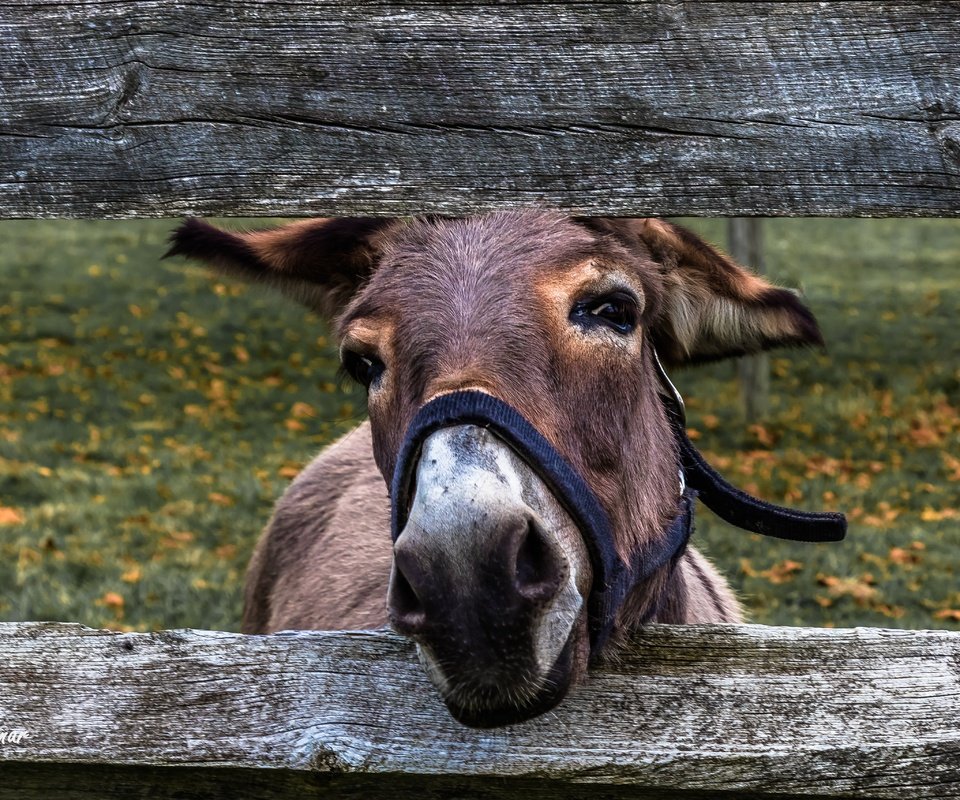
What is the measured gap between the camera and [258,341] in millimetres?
13305

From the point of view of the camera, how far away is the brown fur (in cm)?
209

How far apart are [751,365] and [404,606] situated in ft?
30.0

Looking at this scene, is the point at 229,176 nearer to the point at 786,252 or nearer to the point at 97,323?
the point at 97,323

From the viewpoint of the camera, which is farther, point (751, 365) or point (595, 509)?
point (751, 365)

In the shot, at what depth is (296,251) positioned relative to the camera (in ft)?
8.64

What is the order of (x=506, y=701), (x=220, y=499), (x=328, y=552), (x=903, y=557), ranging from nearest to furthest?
1. (x=506, y=701)
2. (x=328, y=552)
3. (x=903, y=557)
4. (x=220, y=499)

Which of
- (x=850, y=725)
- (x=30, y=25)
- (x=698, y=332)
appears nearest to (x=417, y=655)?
(x=850, y=725)

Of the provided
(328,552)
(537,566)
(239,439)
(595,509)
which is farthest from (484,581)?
(239,439)

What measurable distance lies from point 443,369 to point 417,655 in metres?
0.53

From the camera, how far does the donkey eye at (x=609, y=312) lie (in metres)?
2.20

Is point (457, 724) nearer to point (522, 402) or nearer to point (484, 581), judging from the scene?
point (484, 581)

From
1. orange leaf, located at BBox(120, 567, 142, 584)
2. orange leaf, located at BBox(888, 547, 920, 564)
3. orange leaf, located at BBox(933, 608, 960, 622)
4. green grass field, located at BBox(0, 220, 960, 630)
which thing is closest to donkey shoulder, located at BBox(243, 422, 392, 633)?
green grass field, located at BBox(0, 220, 960, 630)

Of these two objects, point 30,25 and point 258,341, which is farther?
point 258,341

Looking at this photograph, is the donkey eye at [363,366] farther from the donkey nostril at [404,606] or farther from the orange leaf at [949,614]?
the orange leaf at [949,614]
